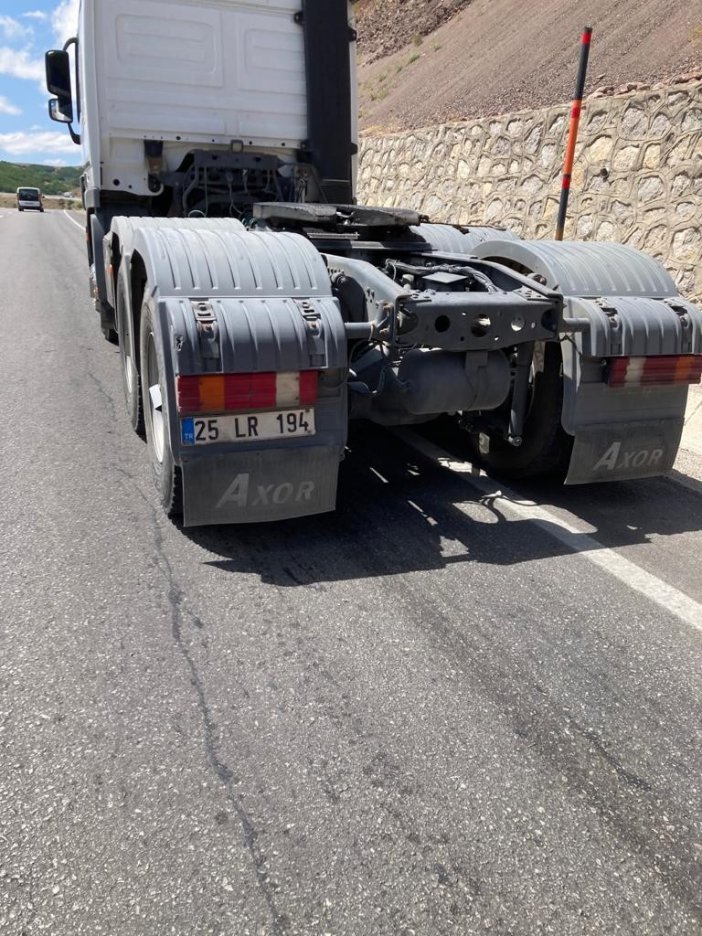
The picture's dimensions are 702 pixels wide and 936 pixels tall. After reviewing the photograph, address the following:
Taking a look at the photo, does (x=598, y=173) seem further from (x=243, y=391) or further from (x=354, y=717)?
Answer: (x=354, y=717)

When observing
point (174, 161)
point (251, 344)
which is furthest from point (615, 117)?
point (251, 344)

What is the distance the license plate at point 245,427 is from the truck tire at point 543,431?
158 centimetres

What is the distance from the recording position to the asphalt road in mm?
1906

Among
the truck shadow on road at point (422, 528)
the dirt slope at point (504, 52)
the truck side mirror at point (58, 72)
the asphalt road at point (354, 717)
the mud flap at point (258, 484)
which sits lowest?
the asphalt road at point (354, 717)

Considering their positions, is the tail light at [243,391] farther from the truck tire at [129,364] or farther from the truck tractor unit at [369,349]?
the truck tire at [129,364]

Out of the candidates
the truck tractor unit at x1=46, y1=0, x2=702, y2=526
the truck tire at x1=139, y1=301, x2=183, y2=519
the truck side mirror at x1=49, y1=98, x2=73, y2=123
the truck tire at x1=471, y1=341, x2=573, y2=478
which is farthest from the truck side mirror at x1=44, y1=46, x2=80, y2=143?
the truck tire at x1=471, y1=341, x2=573, y2=478

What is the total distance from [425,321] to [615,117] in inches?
258

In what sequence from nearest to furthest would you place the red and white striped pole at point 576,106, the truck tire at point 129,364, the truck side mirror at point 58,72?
the truck tire at point 129,364 → the red and white striped pole at point 576,106 → the truck side mirror at point 58,72

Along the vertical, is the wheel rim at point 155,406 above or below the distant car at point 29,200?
below

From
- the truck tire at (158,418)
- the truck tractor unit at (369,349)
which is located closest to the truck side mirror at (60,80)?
the truck tractor unit at (369,349)

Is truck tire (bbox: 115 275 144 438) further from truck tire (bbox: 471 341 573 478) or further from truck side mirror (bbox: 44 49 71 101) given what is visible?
truck side mirror (bbox: 44 49 71 101)

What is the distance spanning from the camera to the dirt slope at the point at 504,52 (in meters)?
12.8

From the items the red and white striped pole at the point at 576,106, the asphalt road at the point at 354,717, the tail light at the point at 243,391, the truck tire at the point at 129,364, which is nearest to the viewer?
the asphalt road at the point at 354,717

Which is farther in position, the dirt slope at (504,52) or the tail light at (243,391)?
the dirt slope at (504,52)
